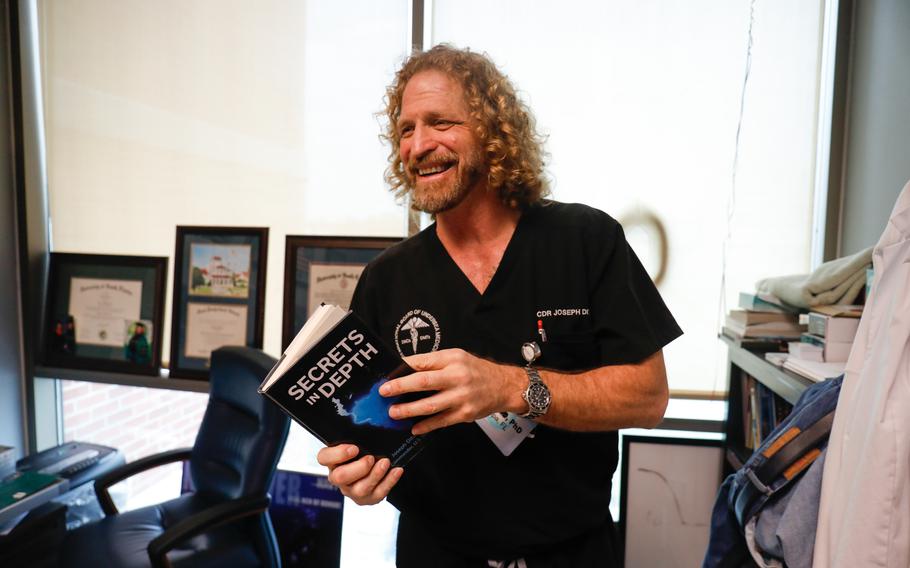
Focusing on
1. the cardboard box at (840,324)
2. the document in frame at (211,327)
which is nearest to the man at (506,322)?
the cardboard box at (840,324)

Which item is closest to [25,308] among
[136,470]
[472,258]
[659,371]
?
[136,470]

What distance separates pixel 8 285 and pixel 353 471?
252 cm

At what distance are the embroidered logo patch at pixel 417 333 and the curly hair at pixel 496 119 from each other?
0.34m

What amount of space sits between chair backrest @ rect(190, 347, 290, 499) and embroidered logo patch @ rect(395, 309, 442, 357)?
78cm

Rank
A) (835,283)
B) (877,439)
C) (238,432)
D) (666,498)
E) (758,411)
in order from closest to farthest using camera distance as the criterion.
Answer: (877,439) → (835,283) → (758,411) → (238,432) → (666,498)

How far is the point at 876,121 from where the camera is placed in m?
1.63

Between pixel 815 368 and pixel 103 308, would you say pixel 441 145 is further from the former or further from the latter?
pixel 103 308

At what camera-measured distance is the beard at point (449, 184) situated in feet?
3.64

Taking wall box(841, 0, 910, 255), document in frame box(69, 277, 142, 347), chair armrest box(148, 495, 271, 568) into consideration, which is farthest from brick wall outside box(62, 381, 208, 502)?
wall box(841, 0, 910, 255)

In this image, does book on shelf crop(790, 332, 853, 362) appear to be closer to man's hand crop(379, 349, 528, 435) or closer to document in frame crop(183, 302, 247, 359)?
man's hand crop(379, 349, 528, 435)

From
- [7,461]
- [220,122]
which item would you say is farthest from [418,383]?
[7,461]

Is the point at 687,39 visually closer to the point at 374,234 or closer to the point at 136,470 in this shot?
the point at 374,234

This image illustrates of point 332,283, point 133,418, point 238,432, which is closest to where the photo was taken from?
point 238,432

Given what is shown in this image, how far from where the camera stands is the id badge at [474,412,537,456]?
985 mm
